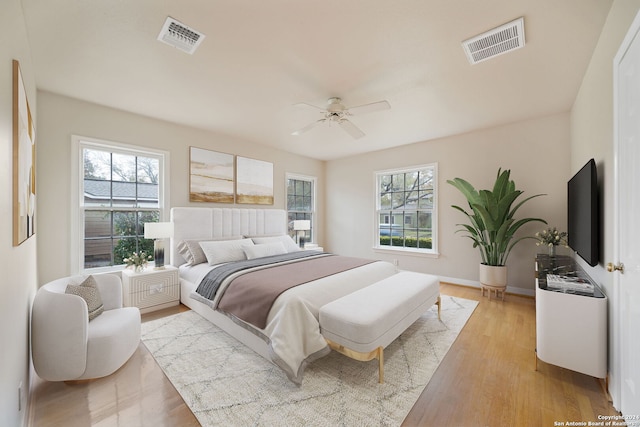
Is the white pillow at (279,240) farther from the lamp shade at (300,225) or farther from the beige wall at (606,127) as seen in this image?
the beige wall at (606,127)

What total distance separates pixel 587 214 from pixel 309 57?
2.66 metres

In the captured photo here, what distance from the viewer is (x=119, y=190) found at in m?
3.45

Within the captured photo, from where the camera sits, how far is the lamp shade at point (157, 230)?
10.7 ft

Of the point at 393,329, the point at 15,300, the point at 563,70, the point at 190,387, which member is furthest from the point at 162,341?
the point at 563,70

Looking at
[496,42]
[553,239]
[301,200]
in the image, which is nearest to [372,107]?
[496,42]

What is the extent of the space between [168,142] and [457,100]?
403 centimetres

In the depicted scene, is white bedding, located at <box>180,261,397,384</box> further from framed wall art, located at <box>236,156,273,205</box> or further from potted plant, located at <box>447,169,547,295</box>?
framed wall art, located at <box>236,156,273,205</box>

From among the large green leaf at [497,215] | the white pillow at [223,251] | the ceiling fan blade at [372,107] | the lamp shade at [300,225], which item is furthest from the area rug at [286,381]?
the lamp shade at [300,225]

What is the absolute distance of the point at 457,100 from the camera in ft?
10.1

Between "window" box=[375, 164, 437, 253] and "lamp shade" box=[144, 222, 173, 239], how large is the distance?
13.0 feet

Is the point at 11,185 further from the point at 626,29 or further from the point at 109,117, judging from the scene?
the point at 626,29

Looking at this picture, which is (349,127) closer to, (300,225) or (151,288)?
(300,225)

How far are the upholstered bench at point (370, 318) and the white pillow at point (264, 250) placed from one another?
1817 mm

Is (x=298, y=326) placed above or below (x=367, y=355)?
above
